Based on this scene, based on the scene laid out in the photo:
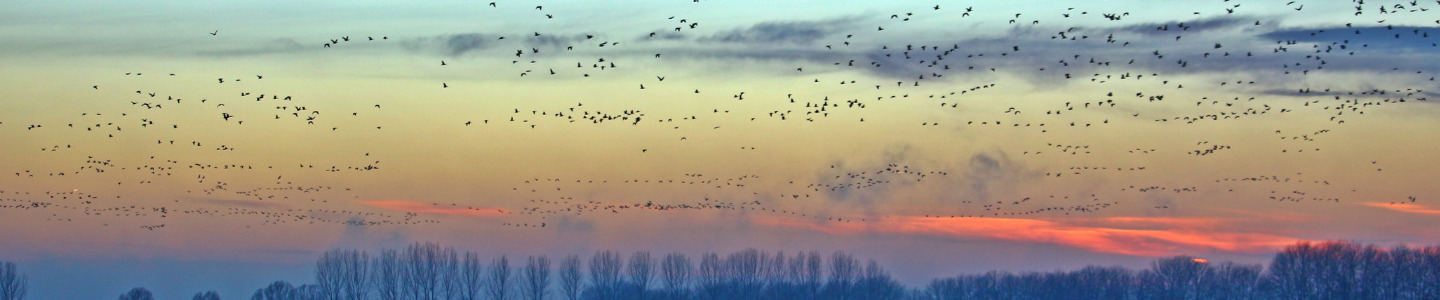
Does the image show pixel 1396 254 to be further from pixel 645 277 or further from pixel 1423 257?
pixel 645 277

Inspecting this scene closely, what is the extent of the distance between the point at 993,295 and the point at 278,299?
5874 centimetres

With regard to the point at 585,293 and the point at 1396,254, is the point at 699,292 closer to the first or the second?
the point at 585,293

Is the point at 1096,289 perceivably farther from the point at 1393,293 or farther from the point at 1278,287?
the point at 1393,293

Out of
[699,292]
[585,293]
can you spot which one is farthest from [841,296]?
[585,293]

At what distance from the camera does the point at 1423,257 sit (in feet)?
370

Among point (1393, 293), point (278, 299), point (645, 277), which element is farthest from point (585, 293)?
point (1393, 293)

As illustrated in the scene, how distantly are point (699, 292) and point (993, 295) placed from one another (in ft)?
93.0

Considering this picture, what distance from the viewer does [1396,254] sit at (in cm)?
11306

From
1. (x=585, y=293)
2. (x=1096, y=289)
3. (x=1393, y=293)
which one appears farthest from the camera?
(x=1096, y=289)

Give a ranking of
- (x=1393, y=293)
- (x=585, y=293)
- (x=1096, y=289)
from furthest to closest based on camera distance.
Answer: (x=1096, y=289)
(x=585, y=293)
(x=1393, y=293)

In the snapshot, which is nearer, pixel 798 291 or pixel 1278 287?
pixel 1278 287

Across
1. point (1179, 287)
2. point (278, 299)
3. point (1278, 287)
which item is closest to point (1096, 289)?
point (1179, 287)

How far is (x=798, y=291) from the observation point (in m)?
125

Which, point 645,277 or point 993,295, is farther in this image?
point 993,295
